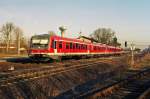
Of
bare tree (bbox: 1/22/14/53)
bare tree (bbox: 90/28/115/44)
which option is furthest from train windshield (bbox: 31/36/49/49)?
bare tree (bbox: 90/28/115/44)

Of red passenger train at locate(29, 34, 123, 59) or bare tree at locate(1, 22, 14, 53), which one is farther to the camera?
bare tree at locate(1, 22, 14, 53)

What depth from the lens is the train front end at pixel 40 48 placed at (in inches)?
1045

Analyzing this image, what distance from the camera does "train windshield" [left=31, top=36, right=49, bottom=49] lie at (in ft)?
88.2

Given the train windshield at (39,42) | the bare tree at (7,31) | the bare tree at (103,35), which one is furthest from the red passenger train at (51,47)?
the bare tree at (103,35)

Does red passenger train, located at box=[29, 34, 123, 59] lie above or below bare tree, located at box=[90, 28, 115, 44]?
below

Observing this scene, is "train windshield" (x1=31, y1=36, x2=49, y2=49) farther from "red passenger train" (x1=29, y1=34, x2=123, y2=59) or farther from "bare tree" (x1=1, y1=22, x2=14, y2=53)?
"bare tree" (x1=1, y1=22, x2=14, y2=53)

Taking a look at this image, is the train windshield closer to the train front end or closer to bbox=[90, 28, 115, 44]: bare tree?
the train front end

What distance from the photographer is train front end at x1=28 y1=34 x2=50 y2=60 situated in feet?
87.0

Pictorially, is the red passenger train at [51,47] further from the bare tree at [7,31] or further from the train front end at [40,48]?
the bare tree at [7,31]

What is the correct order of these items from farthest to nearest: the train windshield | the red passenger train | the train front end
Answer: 1. the train windshield
2. the red passenger train
3. the train front end

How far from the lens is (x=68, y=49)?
31.2 m

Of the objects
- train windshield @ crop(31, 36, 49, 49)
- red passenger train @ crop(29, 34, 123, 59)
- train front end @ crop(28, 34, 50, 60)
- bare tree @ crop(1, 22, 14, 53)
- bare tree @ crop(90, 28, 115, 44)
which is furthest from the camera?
bare tree @ crop(90, 28, 115, 44)

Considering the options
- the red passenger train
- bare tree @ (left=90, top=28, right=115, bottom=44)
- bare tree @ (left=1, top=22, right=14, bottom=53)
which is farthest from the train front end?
bare tree @ (left=90, top=28, right=115, bottom=44)

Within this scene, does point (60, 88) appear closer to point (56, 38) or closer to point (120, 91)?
point (120, 91)
